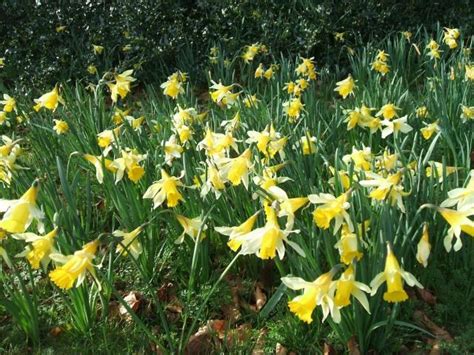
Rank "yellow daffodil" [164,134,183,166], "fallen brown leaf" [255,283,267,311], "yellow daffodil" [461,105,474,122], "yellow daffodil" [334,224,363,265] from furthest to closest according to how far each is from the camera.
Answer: "yellow daffodil" [461,105,474,122] → "yellow daffodil" [164,134,183,166] → "fallen brown leaf" [255,283,267,311] → "yellow daffodil" [334,224,363,265]

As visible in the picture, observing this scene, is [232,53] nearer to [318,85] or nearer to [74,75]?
[318,85]

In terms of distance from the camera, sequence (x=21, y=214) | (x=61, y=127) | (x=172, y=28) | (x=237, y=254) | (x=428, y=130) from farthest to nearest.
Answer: (x=172, y=28) < (x=61, y=127) < (x=428, y=130) < (x=237, y=254) < (x=21, y=214)

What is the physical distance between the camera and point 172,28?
200 inches

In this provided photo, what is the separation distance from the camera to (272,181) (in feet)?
6.30

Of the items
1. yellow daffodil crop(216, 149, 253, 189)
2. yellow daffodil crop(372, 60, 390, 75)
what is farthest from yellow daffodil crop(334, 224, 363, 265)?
yellow daffodil crop(372, 60, 390, 75)

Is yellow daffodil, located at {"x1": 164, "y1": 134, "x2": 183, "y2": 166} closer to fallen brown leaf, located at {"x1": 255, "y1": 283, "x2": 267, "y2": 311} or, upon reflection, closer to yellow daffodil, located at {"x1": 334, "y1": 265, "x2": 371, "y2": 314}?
fallen brown leaf, located at {"x1": 255, "y1": 283, "x2": 267, "y2": 311}

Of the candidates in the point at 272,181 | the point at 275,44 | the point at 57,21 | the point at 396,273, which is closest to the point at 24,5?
the point at 57,21

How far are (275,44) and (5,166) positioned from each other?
3.02 metres

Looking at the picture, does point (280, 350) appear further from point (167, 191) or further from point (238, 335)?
point (167, 191)

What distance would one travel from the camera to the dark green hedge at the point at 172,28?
4852 mm

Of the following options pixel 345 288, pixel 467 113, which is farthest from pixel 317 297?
pixel 467 113

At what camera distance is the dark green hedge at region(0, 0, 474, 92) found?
15.9 ft

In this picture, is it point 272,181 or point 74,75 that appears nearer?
point 272,181

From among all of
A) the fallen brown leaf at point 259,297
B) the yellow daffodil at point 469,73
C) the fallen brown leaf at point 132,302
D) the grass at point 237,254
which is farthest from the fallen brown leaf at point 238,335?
the yellow daffodil at point 469,73
